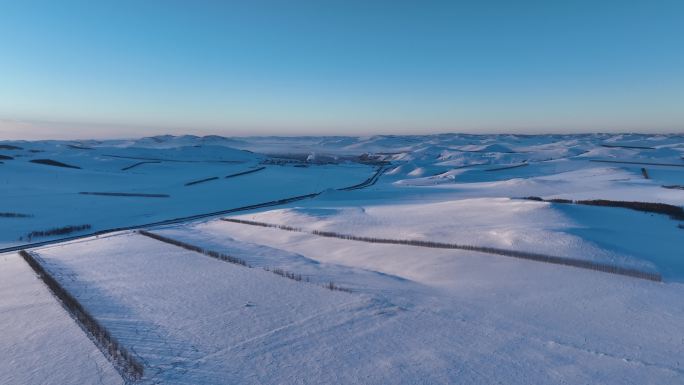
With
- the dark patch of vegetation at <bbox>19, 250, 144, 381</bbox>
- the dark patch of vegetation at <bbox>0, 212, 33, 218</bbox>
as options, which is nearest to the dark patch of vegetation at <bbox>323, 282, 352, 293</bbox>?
the dark patch of vegetation at <bbox>19, 250, 144, 381</bbox>

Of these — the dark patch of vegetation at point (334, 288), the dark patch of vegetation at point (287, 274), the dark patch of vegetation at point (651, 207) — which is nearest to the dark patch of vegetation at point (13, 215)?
the dark patch of vegetation at point (287, 274)

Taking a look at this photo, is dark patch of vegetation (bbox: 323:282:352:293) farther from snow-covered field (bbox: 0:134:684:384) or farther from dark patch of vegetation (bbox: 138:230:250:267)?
dark patch of vegetation (bbox: 138:230:250:267)

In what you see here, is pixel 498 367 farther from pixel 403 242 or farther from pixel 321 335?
pixel 403 242

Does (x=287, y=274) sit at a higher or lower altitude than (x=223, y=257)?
higher

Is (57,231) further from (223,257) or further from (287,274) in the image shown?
(287,274)

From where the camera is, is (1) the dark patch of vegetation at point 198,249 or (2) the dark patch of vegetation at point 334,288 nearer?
(2) the dark patch of vegetation at point 334,288

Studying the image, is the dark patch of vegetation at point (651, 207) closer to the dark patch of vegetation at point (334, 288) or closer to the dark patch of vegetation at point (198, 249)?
the dark patch of vegetation at point (334, 288)

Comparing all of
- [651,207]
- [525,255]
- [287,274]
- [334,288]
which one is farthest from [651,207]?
[287,274]
